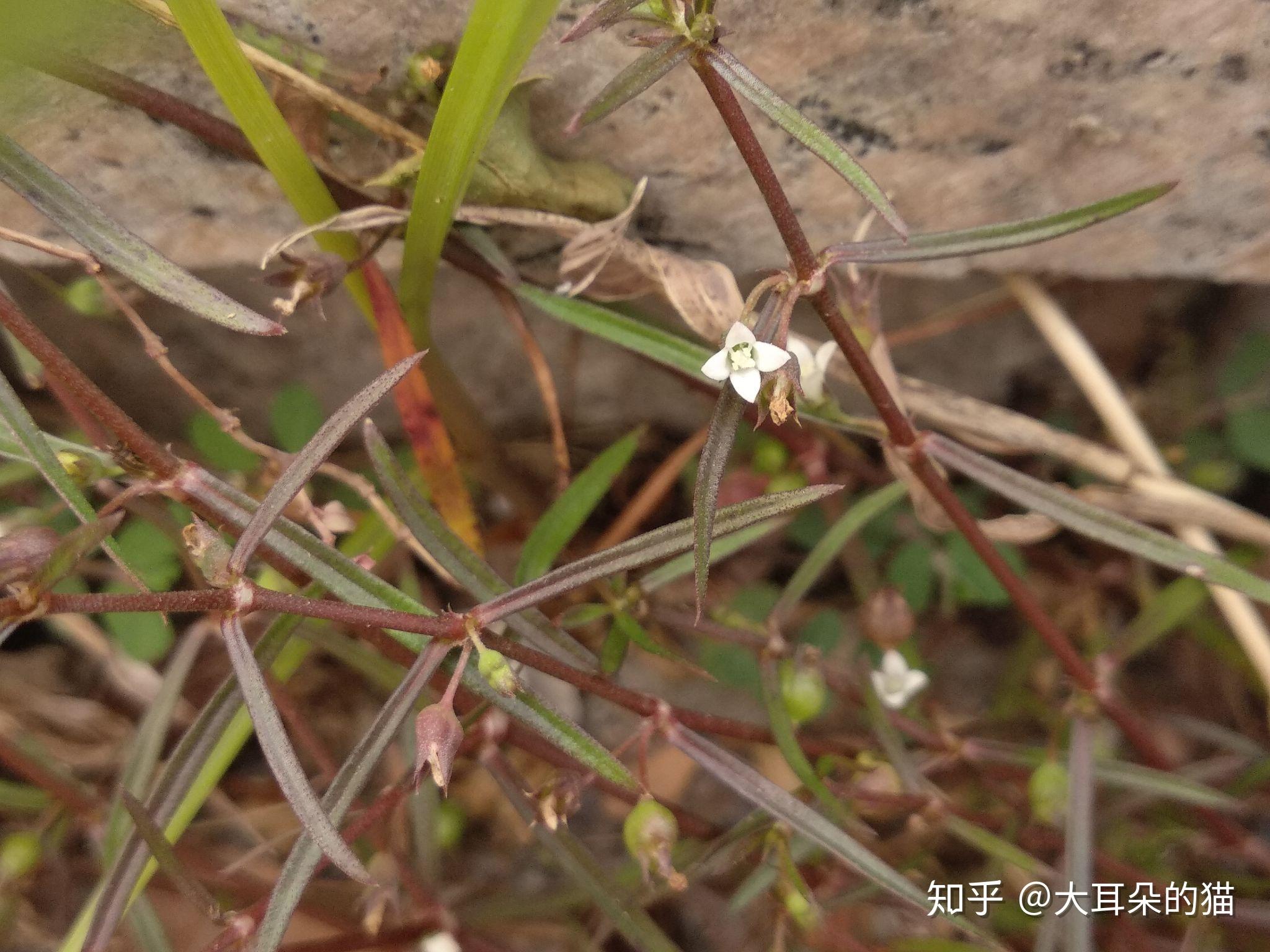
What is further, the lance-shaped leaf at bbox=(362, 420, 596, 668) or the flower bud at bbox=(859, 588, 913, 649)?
the flower bud at bbox=(859, 588, 913, 649)

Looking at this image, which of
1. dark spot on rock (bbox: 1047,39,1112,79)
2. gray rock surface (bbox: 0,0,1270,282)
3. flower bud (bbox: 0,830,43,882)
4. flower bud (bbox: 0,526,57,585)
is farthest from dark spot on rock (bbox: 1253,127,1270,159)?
flower bud (bbox: 0,830,43,882)

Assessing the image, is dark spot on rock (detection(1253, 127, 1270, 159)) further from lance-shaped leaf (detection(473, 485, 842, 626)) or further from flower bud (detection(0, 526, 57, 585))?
flower bud (detection(0, 526, 57, 585))

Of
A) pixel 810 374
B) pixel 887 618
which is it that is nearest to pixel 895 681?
pixel 887 618

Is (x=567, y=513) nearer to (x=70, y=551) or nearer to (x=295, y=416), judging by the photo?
(x=295, y=416)

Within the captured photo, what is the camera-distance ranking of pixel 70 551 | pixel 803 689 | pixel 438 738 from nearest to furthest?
1. pixel 70 551
2. pixel 438 738
3. pixel 803 689

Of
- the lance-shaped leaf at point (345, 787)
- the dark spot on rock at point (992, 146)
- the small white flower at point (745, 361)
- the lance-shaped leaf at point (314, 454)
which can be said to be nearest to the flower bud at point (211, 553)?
the lance-shaped leaf at point (314, 454)
